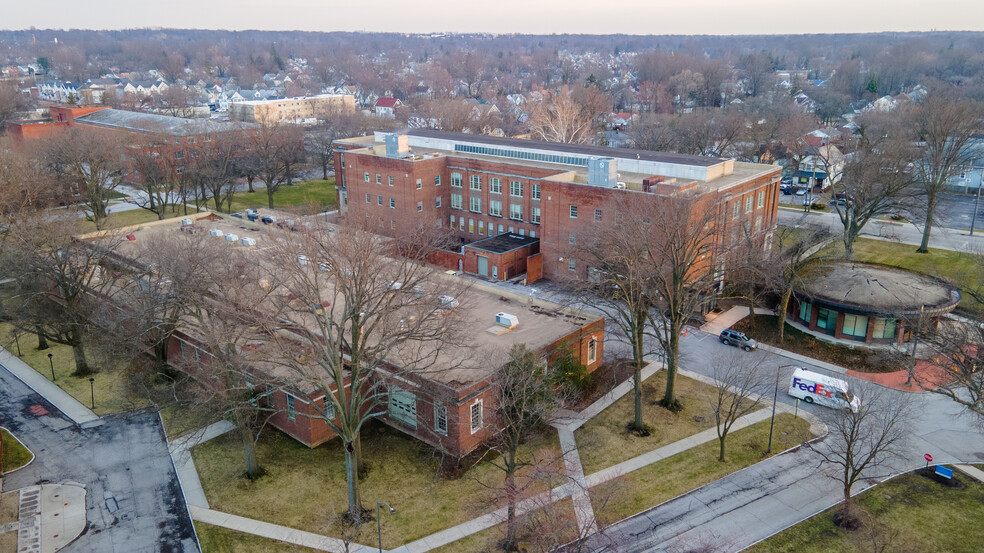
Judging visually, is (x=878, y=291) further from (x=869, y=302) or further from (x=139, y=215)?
(x=139, y=215)

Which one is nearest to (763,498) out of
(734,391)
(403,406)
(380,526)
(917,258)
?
(734,391)

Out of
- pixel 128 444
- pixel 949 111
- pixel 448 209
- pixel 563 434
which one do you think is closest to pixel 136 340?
pixel 128 444

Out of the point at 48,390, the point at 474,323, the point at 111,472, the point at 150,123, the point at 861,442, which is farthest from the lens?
the point at 150,123

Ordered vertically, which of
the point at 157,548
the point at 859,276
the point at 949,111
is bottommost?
the point at 157,548

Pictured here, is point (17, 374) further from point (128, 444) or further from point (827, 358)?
point (827, 358)

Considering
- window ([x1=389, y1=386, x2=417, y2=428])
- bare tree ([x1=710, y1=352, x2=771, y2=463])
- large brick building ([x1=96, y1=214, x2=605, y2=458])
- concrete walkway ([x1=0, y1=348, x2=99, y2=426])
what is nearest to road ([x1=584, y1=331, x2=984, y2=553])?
bare tree ([x1=710, y1=352, x2=771, y2=463])

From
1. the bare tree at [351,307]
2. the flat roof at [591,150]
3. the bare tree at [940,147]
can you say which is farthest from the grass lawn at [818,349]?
the bare tree at [351,307]

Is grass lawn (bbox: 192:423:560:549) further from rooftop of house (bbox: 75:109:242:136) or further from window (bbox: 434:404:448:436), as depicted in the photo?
rooftop of house (bbox: 75:109:242:136)
